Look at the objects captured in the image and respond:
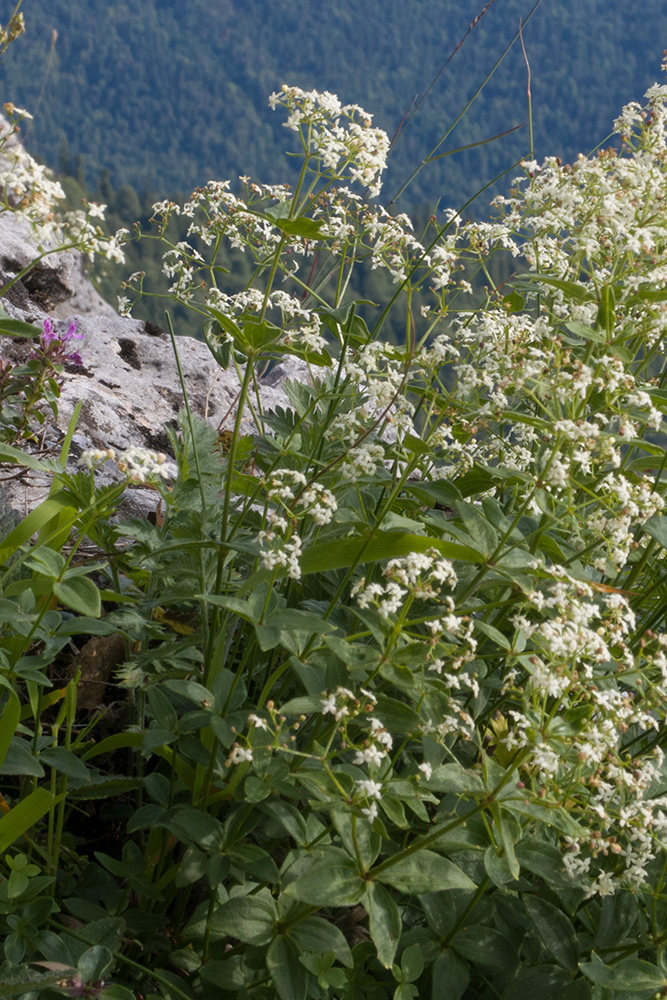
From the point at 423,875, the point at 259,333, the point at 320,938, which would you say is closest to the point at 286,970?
the point at 320,938

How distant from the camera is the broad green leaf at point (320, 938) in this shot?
176 centimetres

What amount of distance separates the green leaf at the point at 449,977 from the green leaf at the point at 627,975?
322mm

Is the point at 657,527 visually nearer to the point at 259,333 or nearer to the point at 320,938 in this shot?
the point at 259,333

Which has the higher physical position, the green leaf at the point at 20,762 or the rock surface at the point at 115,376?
the green leaf at the point at 20,762

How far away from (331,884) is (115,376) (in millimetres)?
3244

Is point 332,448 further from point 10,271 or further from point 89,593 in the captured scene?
point 10,271

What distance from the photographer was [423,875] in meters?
1.69

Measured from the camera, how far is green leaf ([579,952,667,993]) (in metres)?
1.69

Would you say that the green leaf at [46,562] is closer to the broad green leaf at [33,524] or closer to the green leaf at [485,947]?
the broad green leaf at [33,524]

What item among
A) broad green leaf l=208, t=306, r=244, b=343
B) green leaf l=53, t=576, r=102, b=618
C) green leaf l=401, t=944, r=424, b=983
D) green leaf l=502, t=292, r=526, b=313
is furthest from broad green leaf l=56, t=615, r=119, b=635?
green leaf l=502, t=292, r=526, b=313

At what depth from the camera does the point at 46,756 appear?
202 centimetres

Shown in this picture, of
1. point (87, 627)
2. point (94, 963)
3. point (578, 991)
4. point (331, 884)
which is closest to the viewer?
point (331, 884)

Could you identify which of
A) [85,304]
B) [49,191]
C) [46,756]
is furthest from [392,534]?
[85,304]

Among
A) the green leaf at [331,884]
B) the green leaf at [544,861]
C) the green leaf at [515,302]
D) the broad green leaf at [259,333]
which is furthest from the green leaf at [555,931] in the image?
the green leaf at [515,302]
